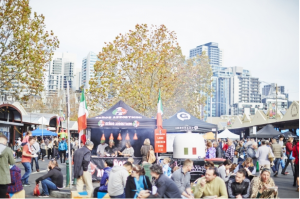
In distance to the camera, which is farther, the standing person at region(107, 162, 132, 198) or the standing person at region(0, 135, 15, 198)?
the standing person at region(0, 135, 15, 198)

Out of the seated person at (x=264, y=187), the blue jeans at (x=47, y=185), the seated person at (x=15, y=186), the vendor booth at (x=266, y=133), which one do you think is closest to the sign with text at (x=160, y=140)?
the blue jeans at (x=47, y=185)

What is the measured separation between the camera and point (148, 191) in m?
7.50

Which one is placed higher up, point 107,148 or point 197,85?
point 197,85

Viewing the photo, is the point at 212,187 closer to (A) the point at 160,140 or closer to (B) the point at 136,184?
(B) the point at 136,184

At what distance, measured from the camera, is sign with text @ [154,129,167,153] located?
1622 centimetres

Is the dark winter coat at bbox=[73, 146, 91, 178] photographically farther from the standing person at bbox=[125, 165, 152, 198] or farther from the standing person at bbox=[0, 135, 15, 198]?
the standing person at bbox=[125, 165, 152, 198]

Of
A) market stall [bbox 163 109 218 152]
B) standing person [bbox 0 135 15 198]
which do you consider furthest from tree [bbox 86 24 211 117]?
standing person [bbox 0 135 15 198]

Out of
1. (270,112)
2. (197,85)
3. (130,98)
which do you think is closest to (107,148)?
(130,98)

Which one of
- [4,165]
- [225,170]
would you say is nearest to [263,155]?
[225,170]

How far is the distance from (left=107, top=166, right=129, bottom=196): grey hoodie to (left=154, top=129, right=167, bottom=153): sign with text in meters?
7.90

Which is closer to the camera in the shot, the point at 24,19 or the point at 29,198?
the point at 29,198

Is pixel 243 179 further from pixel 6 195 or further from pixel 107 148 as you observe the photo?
pixel 107 148

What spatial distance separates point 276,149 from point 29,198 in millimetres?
12316

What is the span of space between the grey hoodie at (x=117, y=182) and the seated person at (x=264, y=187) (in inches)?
116
